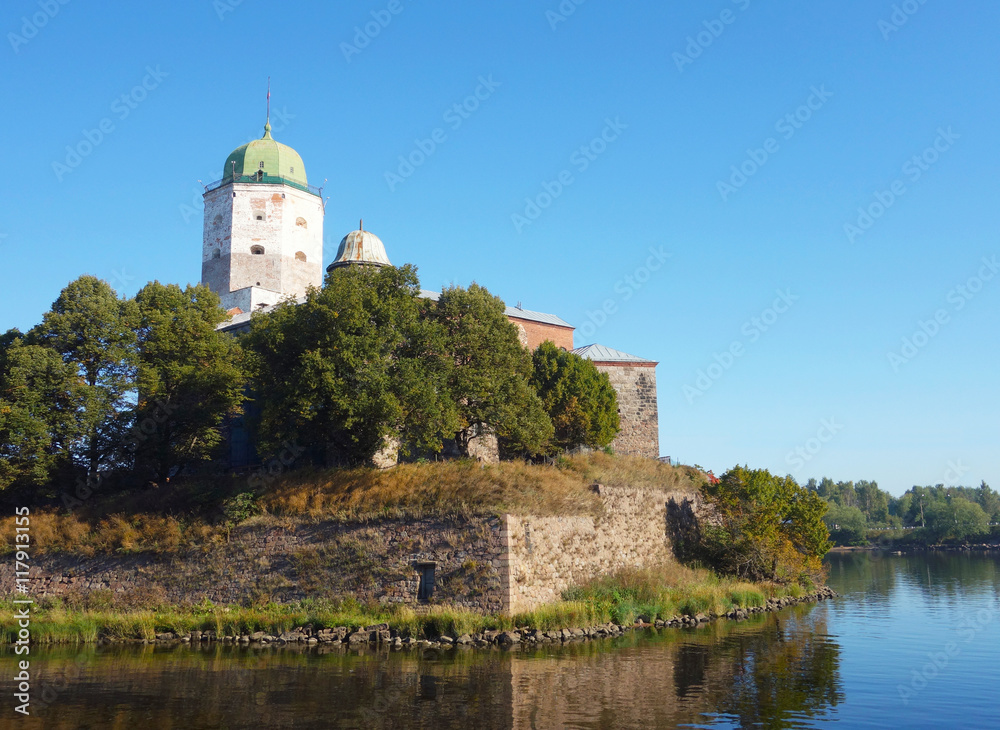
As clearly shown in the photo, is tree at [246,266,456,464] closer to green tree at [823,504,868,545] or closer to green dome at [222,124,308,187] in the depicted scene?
green dome at [222,124,308,187]

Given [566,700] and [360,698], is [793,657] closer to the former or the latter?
[566,700]

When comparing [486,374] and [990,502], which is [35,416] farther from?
[990,502]

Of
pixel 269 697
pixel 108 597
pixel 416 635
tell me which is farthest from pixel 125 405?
pixel 269 697

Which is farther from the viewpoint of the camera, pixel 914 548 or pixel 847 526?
pixel 847 526

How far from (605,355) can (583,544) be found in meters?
17.5

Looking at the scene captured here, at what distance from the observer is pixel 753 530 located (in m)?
28.4

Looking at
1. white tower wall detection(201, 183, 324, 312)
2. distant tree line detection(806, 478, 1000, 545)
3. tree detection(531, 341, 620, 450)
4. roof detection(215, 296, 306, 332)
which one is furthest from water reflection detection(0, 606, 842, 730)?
distant tree line detection(806, 478, 1000, 545)

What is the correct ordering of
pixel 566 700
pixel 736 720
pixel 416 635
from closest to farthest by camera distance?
pixel 736 720 < pixel 566 700 < pixel 416 635

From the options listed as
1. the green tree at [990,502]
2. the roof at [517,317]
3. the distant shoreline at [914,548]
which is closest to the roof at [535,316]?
the roof at [517,317]

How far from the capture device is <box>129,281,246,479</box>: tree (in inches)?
1056

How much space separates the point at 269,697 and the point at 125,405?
17.2m

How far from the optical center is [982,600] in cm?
3078

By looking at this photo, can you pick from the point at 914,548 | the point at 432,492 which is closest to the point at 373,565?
the point at 432,492

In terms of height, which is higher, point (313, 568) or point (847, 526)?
point (313, 568)
